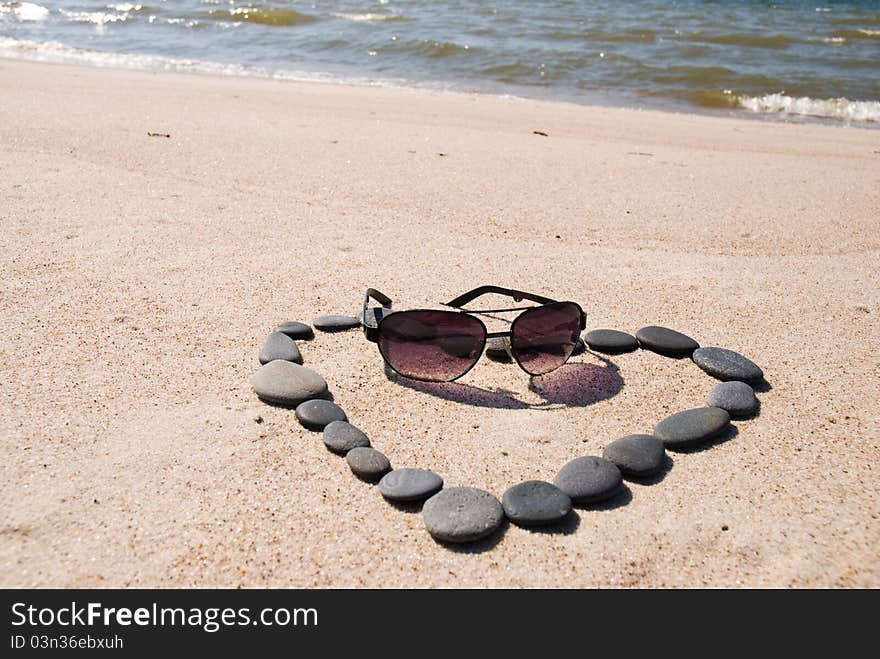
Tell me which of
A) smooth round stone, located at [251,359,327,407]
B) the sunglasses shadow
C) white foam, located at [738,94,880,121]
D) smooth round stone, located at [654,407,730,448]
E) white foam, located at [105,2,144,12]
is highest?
white foam, located at [105,2,144,12]

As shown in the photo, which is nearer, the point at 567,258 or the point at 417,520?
the point at 417,520

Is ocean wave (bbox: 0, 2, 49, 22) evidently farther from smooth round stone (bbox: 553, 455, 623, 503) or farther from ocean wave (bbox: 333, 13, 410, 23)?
smooth round stone (bbox: 553, 455, 623, 503)

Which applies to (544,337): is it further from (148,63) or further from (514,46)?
(514,46)

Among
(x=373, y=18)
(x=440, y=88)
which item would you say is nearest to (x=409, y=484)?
(x=440, y=88)

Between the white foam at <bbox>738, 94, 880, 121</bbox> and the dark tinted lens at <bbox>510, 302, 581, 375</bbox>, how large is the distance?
719 cm

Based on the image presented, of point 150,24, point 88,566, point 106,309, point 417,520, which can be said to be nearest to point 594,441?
point 417,520

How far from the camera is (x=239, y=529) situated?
1663mm

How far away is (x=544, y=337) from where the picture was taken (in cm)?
231

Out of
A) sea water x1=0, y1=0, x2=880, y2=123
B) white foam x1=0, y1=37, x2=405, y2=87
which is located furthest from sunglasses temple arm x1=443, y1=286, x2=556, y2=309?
white foam x1=0, y1=37, x2=405, y2=87

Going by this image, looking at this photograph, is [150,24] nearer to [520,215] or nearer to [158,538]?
[520,215]

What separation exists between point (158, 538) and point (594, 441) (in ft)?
3.61

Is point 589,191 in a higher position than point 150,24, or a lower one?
lower

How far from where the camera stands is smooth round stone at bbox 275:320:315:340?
252cm
